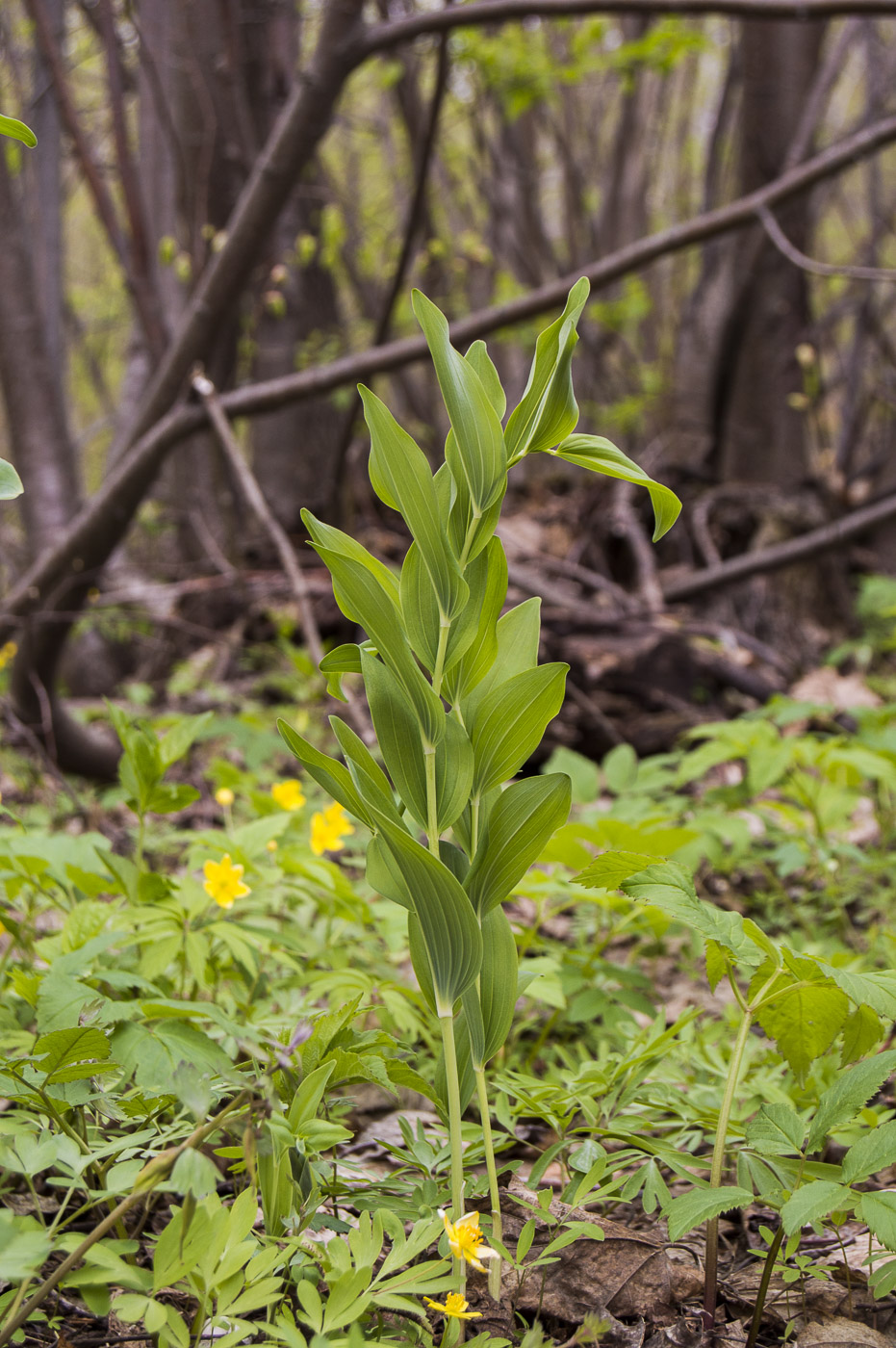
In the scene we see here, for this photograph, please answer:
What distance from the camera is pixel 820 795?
240 centimetres

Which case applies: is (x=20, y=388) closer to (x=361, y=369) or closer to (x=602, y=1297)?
(x=361, y=369)

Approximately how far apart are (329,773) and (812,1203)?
0.66 meters

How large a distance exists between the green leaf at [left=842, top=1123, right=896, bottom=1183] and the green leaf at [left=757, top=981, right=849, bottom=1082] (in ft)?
0.51

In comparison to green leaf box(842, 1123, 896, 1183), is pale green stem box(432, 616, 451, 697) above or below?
above

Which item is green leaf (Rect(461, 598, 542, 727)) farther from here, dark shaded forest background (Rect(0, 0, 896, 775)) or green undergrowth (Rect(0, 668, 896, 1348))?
dark shaded forest background (Rect(0, 0, 896, 775))

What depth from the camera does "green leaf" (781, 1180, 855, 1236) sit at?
0.86 meters

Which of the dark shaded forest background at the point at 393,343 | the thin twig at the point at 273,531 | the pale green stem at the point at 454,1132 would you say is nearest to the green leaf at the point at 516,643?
the pale green stem at the point at 454,1132

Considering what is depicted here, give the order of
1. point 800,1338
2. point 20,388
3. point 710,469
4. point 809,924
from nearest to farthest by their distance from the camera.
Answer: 1. point 800,1338
2. point 809,924
3. point 20,388
4. point 710,469

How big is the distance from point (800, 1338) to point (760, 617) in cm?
465

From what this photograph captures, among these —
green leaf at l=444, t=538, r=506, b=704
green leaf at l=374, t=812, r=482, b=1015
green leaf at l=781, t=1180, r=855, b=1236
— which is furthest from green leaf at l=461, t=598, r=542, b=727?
green leaf at l=781, t=1180, r=855, b=1236

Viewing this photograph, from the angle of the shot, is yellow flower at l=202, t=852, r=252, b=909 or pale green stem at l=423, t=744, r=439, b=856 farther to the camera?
yellow flower at l=202, t=852, r=252, b=909

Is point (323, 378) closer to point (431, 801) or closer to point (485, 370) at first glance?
point (485, 370)

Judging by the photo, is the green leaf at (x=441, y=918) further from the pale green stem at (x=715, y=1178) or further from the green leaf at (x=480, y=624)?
the pale green stem at (x=715, y=1178)

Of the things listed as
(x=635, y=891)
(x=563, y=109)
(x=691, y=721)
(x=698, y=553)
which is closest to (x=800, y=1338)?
(x=635, y=891)
